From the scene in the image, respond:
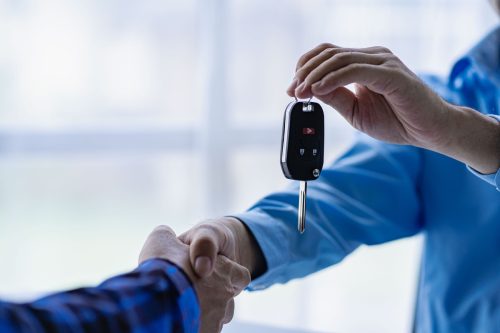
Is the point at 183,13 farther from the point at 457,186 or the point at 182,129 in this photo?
the point at 457,186

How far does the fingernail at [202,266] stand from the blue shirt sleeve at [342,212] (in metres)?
0.18

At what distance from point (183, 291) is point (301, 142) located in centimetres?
25

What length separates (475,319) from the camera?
117cm

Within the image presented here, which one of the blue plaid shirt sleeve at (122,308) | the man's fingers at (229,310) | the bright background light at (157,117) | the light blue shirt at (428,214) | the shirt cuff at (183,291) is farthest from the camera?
the bright background light at (157,117)

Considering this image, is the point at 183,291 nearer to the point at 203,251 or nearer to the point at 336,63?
the point at 203,251

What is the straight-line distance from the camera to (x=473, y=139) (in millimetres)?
948

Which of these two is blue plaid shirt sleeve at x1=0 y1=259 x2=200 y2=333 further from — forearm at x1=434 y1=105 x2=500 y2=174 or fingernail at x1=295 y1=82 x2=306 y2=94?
forearm at x1=434 y1=105 x2=500 y2=174

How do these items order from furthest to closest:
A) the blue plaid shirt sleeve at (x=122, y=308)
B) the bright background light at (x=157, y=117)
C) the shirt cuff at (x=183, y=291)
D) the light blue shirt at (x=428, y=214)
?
the bright background light at (x=157, y=117), the light blue shirt at (x=428, y=214), the shirt cuff at (x=183, y=291), the blue plaid shirt sleeve at (x=122, y=308)

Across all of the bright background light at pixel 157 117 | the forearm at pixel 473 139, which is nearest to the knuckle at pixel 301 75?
the forearm at pixel 473 139

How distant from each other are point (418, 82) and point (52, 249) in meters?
1.40

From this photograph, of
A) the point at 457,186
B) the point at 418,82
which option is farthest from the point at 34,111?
the point at 418,82

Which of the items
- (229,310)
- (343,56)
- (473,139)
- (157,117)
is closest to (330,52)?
(343,56)

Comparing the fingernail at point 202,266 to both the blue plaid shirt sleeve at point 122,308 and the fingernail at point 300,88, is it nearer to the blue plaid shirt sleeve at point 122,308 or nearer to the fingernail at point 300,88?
the blue plaid shirt sleeve at point 122,308

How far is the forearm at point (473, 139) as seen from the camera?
93 centimetres
